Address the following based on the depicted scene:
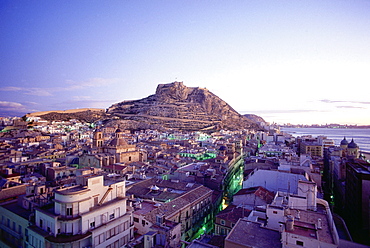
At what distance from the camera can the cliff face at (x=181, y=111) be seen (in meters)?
120

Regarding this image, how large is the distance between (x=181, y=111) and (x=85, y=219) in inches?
5002

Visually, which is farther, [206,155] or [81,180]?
[206,155]

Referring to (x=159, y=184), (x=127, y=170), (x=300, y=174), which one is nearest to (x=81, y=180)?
(x=159, y=184)

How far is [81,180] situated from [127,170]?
15.9m

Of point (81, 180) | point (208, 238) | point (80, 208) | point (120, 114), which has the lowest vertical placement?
point (208, 238)

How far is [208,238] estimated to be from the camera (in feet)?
48.3

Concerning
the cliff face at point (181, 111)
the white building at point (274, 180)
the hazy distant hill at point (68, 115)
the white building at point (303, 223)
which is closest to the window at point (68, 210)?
the white building at point (303, 223)

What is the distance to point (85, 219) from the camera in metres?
12.4

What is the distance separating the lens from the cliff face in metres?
120

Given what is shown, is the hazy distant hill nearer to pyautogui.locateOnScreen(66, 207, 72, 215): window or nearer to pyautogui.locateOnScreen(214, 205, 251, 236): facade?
pyautogui.locateOnScreen(214, 205, 251, 236): facade

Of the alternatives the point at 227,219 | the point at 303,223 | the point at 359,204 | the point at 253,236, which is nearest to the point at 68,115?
the point at 227,219

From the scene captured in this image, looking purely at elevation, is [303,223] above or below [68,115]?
below

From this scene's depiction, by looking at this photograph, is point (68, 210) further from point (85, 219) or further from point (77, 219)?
point (85, 219)

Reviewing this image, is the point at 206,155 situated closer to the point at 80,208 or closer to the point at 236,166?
the point at 236,166
